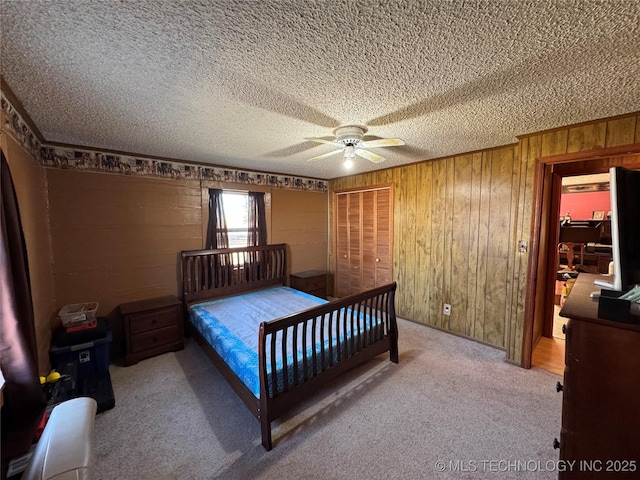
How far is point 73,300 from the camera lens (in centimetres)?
286

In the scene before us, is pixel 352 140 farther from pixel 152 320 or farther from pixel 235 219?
pixel 152 320

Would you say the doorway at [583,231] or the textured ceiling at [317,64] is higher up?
the textured ceiling at [317,64]

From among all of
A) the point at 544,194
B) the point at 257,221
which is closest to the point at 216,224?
the point at 257,221

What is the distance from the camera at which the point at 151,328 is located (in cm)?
296

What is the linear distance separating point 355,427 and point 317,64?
7.90 feet

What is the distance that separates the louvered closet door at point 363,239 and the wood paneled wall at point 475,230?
0.19m

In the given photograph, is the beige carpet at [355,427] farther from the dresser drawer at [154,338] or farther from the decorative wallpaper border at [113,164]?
the decorative wallpaper border at [113,164]

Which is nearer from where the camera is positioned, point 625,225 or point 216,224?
point 625,225

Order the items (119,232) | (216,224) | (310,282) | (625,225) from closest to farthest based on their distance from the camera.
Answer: (625,225) → (119,232) → (216,224) → (310,282)

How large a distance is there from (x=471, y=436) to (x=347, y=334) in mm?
1145

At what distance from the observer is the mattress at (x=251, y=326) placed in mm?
2049

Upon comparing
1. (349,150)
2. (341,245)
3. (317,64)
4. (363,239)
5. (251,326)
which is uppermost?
(317,64)

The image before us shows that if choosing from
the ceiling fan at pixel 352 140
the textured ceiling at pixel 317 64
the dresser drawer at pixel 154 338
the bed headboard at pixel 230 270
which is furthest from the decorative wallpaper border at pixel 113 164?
the ceiling fan at pixel 352 140

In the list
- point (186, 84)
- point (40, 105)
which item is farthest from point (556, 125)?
point (40, 105)
